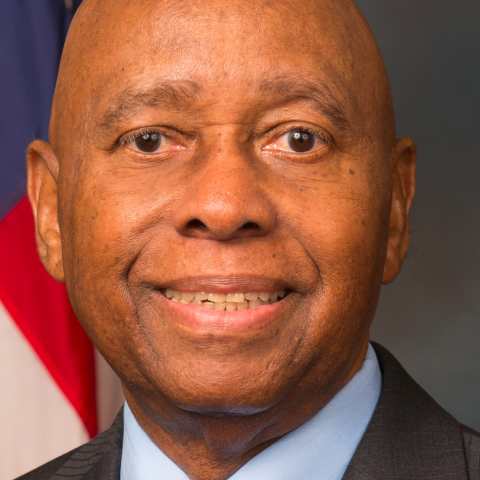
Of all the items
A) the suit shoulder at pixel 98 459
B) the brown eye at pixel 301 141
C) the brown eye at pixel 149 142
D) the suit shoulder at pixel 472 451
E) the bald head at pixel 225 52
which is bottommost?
the suit shoulder at pixel 472 451

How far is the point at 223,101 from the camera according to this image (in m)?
1.84

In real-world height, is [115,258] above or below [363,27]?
below

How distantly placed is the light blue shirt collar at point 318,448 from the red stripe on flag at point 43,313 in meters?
1.21

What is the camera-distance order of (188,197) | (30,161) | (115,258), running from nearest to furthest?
1. (188,197)
2. (115,258)
3. (30,161)

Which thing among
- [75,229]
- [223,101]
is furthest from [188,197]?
[75,229]

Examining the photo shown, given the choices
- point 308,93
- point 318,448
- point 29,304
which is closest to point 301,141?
point 308,93

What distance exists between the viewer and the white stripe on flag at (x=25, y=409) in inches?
127

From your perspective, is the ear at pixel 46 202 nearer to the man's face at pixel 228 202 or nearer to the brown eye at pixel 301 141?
the man's face at pixel 228 202

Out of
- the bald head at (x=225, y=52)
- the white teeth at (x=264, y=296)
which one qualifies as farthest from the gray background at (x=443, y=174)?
the white teeth at (x=264, y=296)

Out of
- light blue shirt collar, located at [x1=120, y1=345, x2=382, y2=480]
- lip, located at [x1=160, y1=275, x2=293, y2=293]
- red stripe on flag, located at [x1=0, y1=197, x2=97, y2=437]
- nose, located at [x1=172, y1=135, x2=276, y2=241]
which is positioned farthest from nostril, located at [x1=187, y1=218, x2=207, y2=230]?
red stripe on flag, located at [x1=0, y1=197, x2=97, y2=437]

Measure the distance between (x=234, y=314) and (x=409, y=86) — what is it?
2.30 m

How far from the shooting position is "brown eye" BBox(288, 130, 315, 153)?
193cm

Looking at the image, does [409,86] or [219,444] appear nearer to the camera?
[219,444]

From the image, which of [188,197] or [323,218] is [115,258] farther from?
[323,218]
